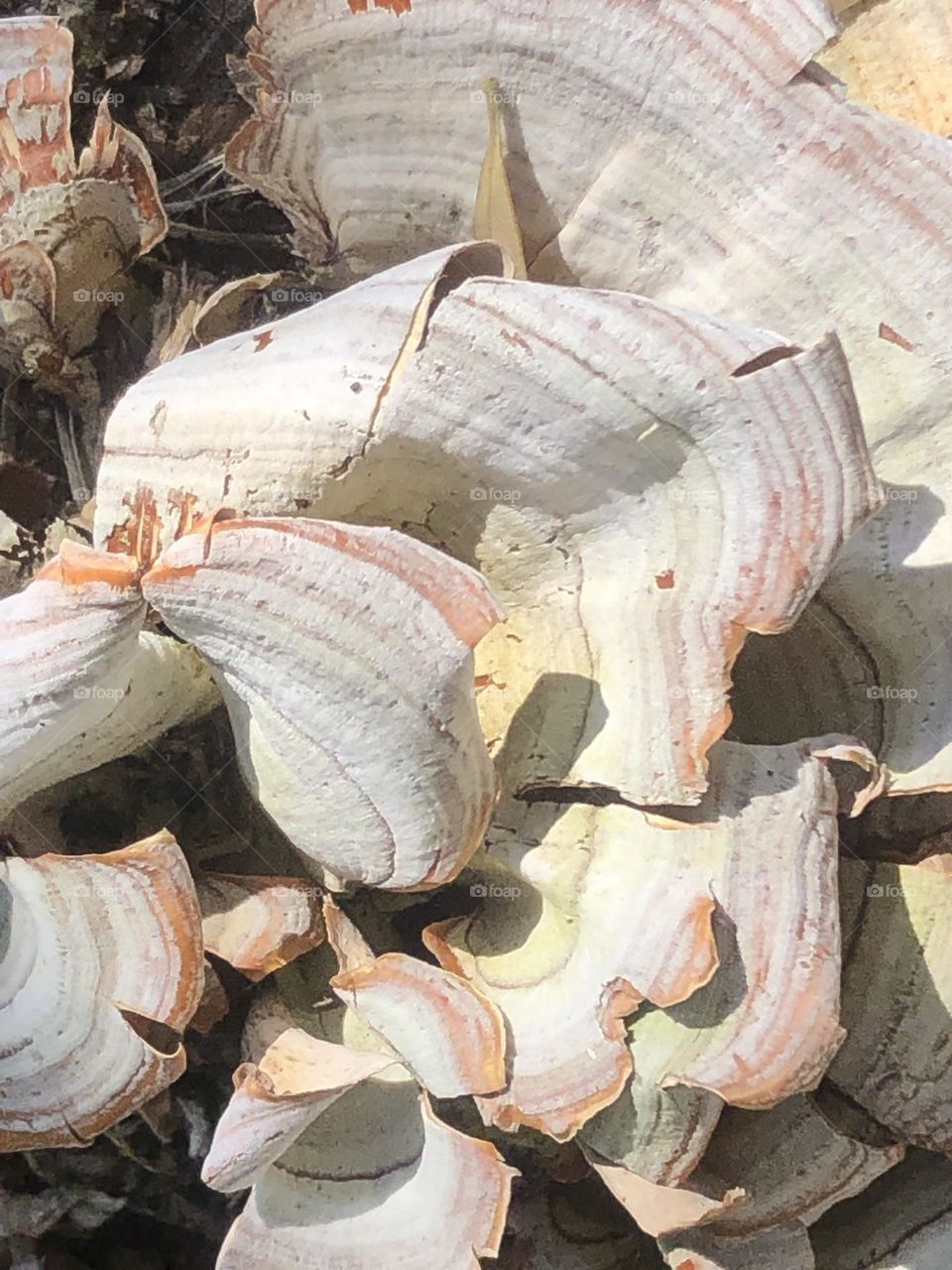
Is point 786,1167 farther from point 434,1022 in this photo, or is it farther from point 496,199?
point 496,199

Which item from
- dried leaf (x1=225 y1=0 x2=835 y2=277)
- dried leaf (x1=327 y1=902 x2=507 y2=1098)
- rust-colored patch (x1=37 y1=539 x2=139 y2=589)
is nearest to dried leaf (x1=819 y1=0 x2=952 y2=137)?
dried leaf (x1=225 y1=0 x2=835 y2=277)

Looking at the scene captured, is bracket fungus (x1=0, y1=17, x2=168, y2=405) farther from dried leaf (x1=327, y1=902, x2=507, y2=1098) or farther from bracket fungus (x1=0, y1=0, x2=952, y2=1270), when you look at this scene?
dried leaf (x1=327, y1=902, x2=507, y2=1098)

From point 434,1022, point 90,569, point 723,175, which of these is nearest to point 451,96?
point 723,175

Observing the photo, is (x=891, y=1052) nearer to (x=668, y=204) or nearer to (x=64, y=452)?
(x=668, y=204)

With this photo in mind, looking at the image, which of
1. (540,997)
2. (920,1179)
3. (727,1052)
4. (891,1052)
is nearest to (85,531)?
(540,997)

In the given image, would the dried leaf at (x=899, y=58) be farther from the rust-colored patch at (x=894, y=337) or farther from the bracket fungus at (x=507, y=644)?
the rust-colored patch at (x=894, y=337)

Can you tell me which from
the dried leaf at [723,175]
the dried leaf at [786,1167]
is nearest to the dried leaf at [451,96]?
the dried leaf at [723,175]
